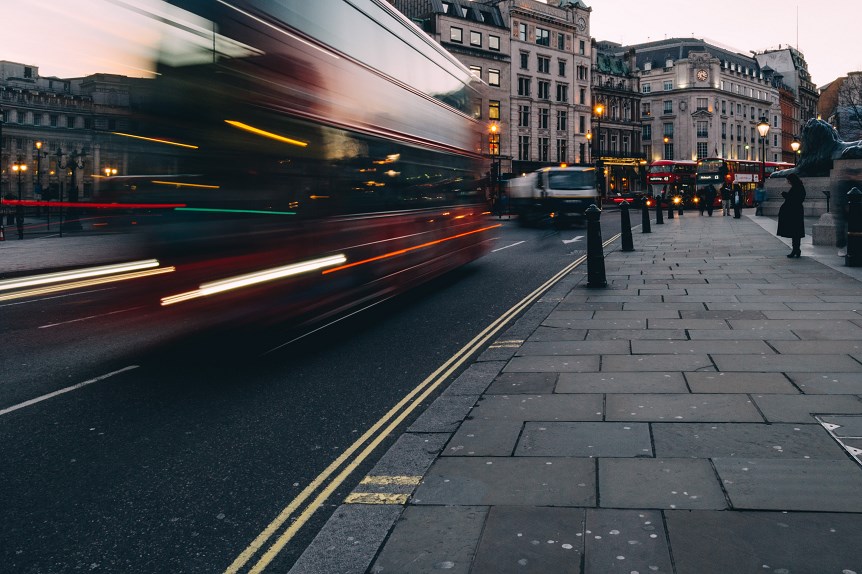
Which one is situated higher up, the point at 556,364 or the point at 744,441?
the point at 556,364

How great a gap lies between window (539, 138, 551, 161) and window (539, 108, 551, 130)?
4.14ft

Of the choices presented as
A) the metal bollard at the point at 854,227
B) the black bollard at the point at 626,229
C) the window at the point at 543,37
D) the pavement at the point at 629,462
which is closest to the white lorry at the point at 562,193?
the black bollard at the point at 626,229

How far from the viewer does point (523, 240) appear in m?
23.2

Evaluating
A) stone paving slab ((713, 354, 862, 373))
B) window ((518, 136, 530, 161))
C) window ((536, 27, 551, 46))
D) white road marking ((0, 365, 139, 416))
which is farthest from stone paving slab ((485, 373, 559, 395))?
window ((536, 27, 551, 46))

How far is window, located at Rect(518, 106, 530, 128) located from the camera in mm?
68375

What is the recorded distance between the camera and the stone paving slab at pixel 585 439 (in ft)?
13.1

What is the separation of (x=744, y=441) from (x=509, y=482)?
1.49 m

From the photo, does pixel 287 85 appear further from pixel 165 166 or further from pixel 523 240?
pixel 523 240

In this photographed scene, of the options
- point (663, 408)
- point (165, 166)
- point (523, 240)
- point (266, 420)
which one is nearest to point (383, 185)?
point (165, 166)

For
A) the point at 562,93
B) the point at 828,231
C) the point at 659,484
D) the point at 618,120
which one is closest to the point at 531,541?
the point at 659,484

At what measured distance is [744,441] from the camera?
4090mm

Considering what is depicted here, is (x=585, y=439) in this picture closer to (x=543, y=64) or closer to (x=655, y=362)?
(x=655, y=362)

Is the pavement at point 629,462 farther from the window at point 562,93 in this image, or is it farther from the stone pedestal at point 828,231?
the window at point 562,93

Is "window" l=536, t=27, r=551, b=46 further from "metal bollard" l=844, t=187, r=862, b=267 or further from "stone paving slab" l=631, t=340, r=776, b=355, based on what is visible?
"stone paving slab" l=631, t=340, r=776, b=355
